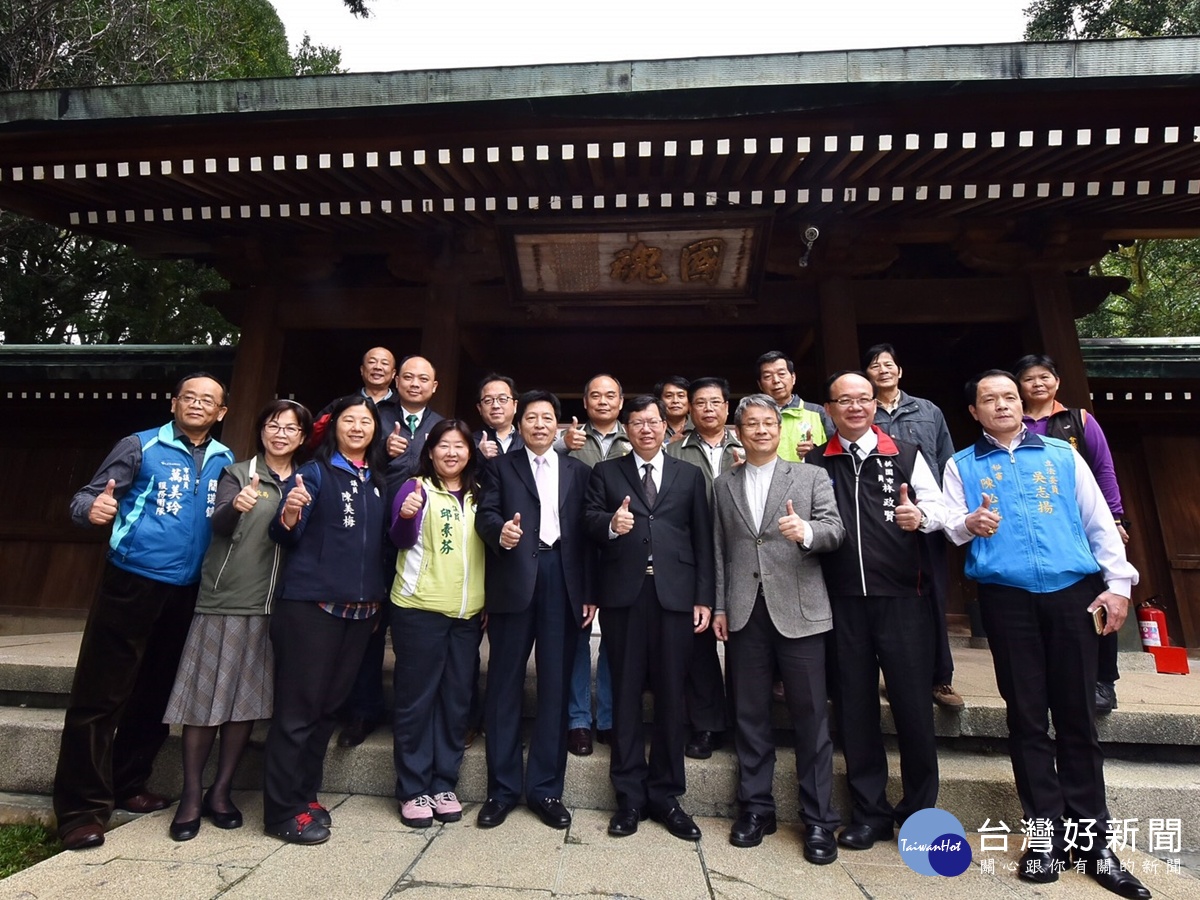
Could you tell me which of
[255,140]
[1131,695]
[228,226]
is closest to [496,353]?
[228,226]

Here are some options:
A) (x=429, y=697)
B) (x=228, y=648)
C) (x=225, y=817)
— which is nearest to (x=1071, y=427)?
(x=429, y=697)

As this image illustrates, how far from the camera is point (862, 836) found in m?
2.79

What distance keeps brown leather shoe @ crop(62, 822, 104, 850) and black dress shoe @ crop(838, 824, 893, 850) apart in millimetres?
3317

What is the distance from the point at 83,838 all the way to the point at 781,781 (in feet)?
10.6

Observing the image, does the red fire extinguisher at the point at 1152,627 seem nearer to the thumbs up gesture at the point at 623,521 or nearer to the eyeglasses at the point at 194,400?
the thumbs up gesture at the point at 623,521

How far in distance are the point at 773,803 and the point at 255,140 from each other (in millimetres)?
4876

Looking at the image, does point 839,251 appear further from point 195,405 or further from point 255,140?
point 195,405

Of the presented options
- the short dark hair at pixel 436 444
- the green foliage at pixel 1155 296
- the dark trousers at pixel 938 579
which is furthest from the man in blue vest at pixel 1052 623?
the green foliage at pixel 1155 296

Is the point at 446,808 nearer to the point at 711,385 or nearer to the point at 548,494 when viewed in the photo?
the point at 548,494

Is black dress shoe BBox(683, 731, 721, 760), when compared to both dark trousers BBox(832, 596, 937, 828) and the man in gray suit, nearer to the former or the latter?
the man in gray suit

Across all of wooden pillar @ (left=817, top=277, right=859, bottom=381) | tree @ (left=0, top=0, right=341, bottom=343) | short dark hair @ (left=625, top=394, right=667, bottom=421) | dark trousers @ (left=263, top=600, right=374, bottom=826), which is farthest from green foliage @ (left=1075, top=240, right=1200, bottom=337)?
tree @ (left=0, top=0, right=341, bottom=343)

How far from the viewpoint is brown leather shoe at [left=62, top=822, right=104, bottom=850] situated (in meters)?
2.73

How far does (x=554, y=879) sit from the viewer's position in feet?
8.17

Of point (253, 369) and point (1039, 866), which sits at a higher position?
point (253, 369)
